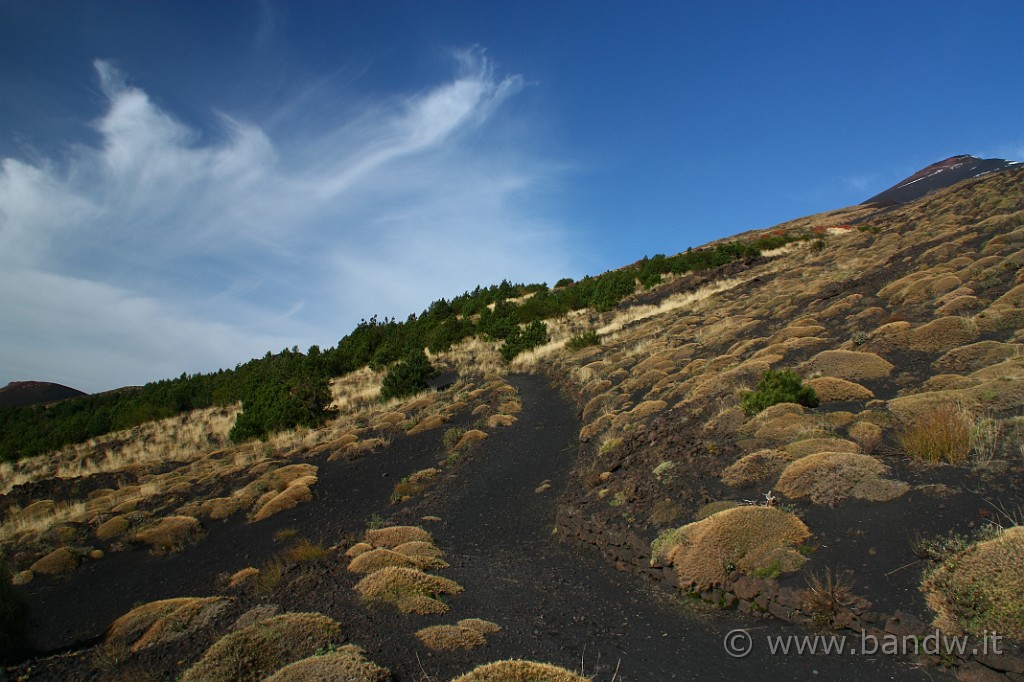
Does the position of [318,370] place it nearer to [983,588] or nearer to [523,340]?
[523,340]

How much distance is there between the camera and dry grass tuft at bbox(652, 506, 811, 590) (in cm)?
754

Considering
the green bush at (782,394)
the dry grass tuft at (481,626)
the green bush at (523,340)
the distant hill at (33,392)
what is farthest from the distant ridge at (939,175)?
the distant hill at (33,392)

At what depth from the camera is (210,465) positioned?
21469 mm

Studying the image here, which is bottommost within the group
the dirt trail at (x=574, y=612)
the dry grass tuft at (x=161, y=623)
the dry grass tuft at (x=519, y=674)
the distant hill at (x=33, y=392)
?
the dirt trail at (x=574, y=612)

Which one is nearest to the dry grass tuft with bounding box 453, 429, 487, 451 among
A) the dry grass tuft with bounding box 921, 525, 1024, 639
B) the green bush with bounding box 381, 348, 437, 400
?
the green bush with bounding box 381, 348, 437, 400

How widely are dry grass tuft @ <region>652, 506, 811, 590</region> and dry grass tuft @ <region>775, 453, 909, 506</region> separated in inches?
32.2

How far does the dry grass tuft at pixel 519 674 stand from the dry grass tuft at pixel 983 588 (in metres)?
3.92

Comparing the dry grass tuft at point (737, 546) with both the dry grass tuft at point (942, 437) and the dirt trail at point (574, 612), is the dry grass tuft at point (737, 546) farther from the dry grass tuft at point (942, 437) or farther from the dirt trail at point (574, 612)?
the dry grass tuft at point (942, 437)

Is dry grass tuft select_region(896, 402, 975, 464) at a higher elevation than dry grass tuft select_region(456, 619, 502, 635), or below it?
higher

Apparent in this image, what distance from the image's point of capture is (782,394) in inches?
476

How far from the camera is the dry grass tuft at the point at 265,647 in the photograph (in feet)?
20.2

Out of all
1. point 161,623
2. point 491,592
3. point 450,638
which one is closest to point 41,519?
point 161,623

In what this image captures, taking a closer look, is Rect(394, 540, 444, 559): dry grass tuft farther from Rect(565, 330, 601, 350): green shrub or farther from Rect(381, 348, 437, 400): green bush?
Rect(565, 330, 601, 350): green shrub

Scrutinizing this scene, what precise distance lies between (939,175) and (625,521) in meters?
121
